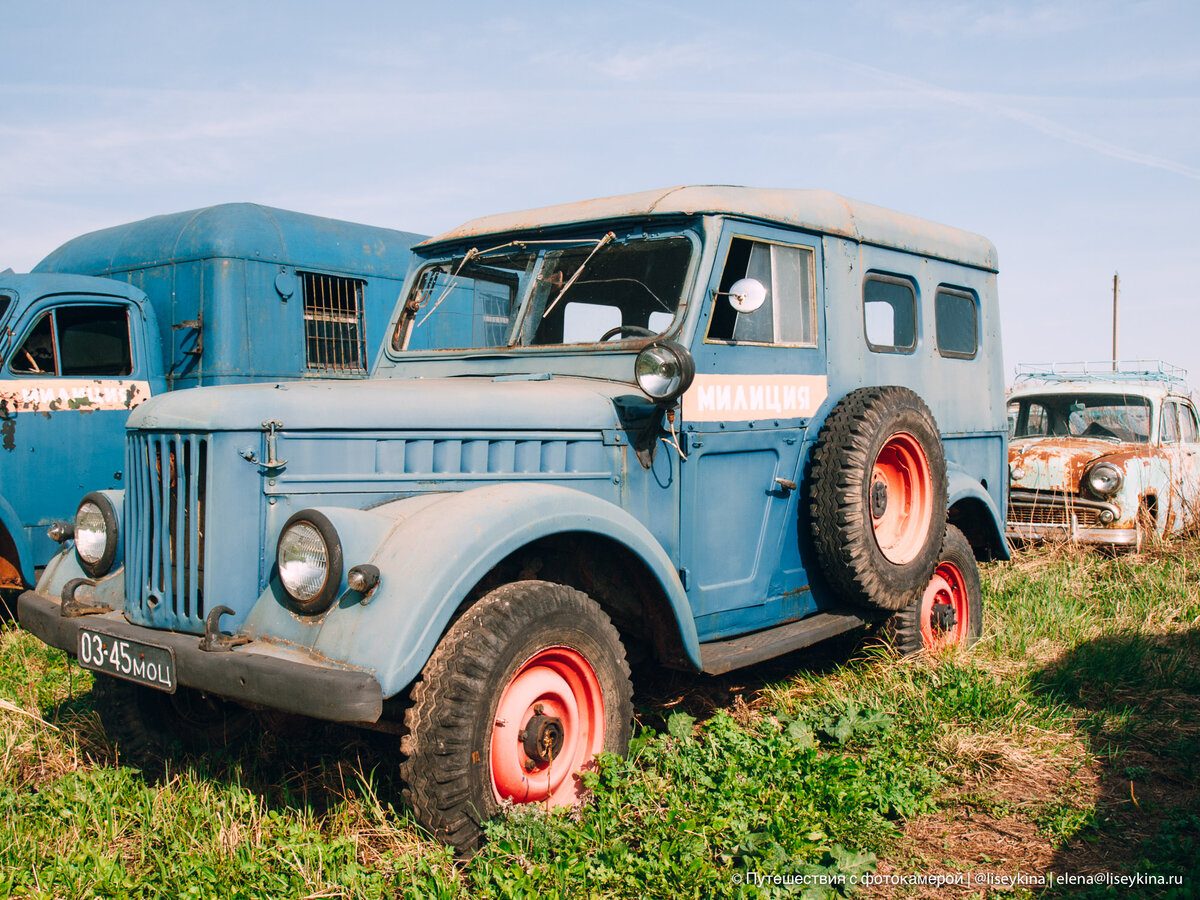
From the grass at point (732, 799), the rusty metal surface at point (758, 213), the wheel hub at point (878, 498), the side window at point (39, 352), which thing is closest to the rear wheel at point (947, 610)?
the grass at point (732, 799)

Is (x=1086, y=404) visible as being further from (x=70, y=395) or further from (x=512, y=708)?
(x=70, y=395)

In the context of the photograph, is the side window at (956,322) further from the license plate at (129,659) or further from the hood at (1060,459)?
the license plate at (129,659)

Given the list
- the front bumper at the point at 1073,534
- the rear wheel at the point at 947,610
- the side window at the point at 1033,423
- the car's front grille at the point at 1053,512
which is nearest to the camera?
the rear wheel at the point at 947,610

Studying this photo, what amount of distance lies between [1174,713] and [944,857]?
1827mm

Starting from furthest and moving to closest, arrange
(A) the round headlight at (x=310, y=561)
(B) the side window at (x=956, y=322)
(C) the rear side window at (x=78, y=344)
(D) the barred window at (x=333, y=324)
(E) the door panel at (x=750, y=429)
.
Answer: (D) the barred window at (x=333, y=324) < (C) the rear side window at (x=78, y=344) < (B) the side window at (x=956, y=322) < (E) the door panel at (x=750, y=429) < (A) the round headlight at (x=310, y=561)

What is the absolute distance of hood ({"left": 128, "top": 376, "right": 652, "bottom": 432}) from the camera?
9.30ft

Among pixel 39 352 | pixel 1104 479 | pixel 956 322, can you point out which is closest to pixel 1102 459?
pixel 1104 479

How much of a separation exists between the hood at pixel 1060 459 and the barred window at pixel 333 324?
17.2 ft

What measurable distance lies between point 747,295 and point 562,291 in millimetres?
769

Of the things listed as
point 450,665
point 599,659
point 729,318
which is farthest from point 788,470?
point 450,665

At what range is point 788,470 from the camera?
13.2ft

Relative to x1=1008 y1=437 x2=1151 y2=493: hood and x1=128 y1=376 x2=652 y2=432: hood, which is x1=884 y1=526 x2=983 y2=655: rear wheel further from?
x1=1008 y1=437 x2=1151 y2=493: hood

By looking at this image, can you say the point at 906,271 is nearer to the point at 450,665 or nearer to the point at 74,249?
the point at 450,665

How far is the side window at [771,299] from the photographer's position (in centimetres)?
377
